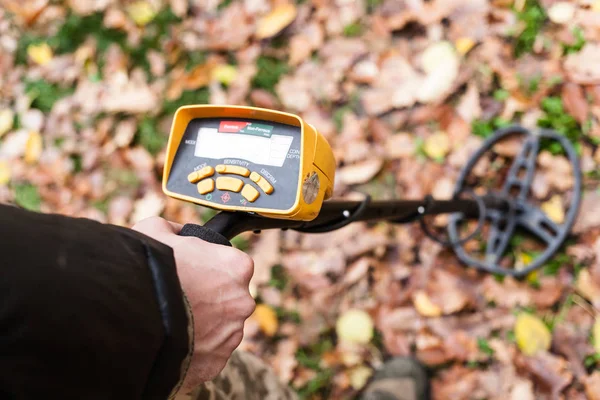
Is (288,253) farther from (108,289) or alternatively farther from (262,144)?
(108,289)

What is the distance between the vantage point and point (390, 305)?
178cm

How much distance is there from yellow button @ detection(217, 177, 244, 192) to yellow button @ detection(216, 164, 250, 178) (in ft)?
0.04

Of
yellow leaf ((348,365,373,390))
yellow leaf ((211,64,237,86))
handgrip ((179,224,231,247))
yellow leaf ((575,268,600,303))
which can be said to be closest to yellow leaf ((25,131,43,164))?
yellow leaf ((211,64,237,86))

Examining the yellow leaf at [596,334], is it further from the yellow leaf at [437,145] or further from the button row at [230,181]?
the button row at [230,181]

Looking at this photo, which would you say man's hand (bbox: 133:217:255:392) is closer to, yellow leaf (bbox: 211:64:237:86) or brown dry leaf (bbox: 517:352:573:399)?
brown dry leaf (bbox: 517:352:573:399)

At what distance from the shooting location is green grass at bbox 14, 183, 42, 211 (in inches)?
89.3

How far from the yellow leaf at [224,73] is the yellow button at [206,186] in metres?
1.36

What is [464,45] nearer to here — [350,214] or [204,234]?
[350,214]

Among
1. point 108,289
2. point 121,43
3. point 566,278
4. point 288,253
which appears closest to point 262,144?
point 108,289

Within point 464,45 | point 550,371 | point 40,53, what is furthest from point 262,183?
point 40,53

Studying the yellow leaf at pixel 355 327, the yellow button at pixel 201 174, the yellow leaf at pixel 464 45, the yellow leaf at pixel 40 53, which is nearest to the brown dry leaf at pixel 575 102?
the yellow leaf at pixel 464 45

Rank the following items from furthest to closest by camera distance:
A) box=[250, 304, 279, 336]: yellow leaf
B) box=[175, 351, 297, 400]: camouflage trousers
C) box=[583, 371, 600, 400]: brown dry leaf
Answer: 1. box=[250, 304, 279, 336]: yellow leaf
2. box=[583, 371, 600, 400]: brown dry leaf
3. box=[175, 351, 297, 400]: camouflage trousers

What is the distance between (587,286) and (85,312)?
1499 mm

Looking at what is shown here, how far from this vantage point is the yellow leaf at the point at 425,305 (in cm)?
172
